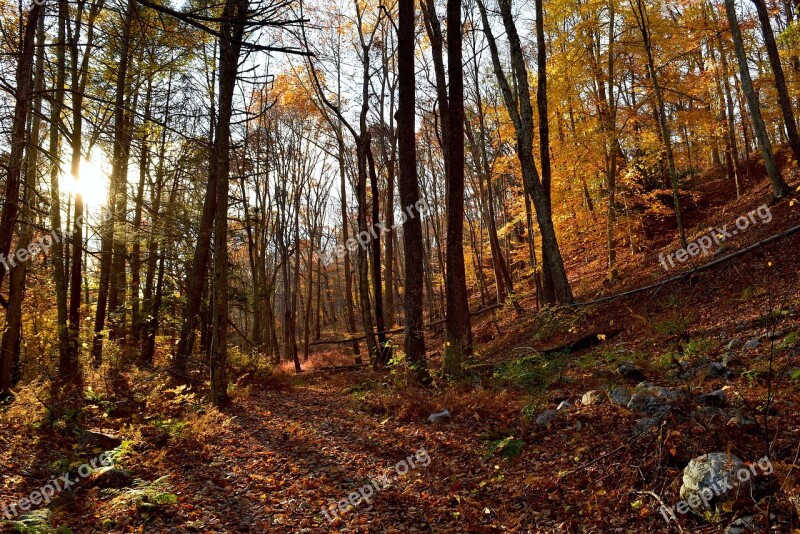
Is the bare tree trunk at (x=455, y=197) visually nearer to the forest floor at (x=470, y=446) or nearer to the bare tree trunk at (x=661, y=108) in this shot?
the forest floor at (x=470, y=446)

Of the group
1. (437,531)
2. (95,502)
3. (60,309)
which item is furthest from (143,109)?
(437,531)

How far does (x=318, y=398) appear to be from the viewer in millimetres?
10008

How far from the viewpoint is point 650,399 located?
486cm

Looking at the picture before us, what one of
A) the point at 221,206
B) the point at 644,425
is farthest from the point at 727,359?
the point at 221,206

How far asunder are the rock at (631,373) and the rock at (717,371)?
32.3 inches

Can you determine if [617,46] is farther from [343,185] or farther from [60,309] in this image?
[60,309]

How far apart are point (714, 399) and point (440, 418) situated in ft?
10.6

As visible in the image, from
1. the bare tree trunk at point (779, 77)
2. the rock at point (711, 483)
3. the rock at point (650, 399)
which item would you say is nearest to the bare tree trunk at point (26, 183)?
the rock at point (711, 483)

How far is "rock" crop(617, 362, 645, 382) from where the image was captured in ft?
20.6

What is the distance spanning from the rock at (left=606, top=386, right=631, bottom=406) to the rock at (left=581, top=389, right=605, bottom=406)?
0.36 ft

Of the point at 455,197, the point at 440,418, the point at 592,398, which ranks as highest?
the point at 455,197

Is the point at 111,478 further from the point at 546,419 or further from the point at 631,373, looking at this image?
the point at 631,373

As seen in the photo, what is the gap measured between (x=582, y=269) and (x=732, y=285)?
378 inches

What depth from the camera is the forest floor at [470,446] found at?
3.63 m
